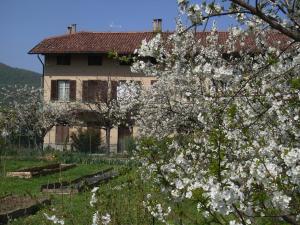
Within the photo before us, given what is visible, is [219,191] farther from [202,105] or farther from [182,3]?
[202,105]

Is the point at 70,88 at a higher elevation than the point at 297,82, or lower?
higher

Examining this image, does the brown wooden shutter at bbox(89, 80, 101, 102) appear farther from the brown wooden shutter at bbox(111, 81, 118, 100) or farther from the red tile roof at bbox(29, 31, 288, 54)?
the red tile roof at bbox(29, 31, 288, 54)

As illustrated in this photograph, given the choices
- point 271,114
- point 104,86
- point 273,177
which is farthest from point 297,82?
point 104,86

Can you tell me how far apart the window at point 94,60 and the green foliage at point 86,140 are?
520 cm

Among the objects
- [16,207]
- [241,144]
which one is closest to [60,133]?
[16,207]

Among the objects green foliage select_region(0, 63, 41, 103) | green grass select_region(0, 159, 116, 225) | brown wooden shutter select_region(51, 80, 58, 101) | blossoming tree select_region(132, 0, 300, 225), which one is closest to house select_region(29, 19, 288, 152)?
brown wooden shutter select_region(51, 80, 58, 101)

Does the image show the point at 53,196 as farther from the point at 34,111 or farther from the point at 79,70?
the point at 79,70

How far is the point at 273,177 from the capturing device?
278cm

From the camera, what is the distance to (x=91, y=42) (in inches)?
1517

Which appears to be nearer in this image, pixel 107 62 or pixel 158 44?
pixel 158 44

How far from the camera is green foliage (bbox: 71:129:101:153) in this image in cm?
3466

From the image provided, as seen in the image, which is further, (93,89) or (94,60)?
(94,60)

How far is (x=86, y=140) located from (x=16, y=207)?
2539 cm

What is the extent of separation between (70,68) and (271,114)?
34.1 m
